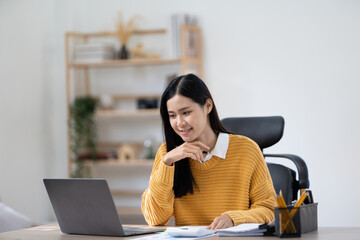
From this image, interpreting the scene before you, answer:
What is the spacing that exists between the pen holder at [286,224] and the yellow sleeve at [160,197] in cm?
56

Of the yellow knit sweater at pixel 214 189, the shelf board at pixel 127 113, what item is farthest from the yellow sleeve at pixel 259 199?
the shelf board at pixel 127 113

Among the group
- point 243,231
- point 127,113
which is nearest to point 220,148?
point 243,231

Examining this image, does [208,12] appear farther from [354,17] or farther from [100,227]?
[100,227]

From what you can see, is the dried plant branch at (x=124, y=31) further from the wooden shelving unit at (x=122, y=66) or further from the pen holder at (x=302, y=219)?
the pen holder at (x=302, y=219)

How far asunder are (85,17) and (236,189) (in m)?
3.71

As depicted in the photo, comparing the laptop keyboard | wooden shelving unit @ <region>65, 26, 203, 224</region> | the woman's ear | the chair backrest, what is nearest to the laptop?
the laptop keyboard

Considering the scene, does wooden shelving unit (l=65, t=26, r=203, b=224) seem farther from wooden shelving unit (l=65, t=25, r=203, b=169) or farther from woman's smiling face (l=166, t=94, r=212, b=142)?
woman's smiling face (l=166, t=94, r=212, b=142)

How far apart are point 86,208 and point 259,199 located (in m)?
0.66

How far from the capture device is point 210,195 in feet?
6.81

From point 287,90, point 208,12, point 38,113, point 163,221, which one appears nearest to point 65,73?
point 38,113

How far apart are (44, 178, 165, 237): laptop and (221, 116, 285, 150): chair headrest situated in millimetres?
867

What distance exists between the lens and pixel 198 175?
2100 millimetres

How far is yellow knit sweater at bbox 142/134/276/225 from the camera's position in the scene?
2027 millimetres

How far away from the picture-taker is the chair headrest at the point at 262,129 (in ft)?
8.31
